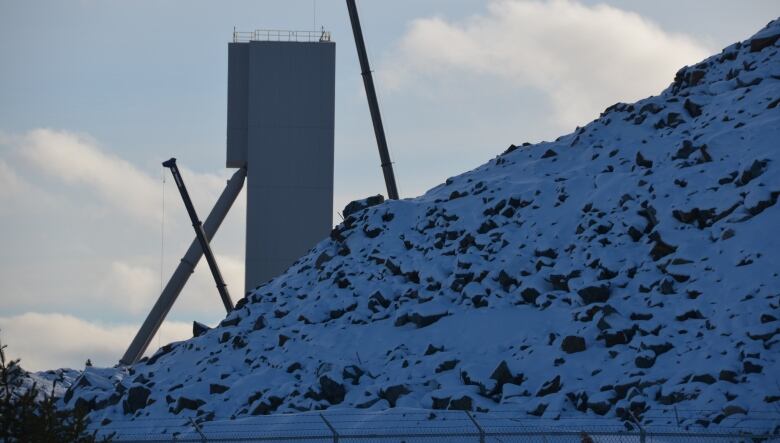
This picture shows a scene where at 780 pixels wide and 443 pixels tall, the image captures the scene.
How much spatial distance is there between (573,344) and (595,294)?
2815mm

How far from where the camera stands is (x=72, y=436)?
14445 millimetres

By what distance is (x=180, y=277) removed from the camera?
61.5 m

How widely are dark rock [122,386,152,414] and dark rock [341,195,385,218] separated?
42.9 feet

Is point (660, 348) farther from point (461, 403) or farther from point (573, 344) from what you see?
point (461, 403)

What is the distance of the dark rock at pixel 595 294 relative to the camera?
33.6 m

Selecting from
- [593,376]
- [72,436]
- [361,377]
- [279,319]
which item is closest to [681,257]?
[593,376]

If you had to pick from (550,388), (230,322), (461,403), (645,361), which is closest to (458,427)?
(461,403)

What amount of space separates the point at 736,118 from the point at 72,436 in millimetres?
29947

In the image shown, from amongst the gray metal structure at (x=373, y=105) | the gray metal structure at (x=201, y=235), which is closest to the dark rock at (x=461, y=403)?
the gray metal structure at (x=373, y=105)

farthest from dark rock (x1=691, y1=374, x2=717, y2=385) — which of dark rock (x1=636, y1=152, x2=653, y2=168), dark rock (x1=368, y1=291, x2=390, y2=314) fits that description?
dark rock (x1=368, y1=291, x2=390, y2=314)

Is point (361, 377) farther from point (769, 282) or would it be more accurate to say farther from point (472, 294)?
point (769, 282)

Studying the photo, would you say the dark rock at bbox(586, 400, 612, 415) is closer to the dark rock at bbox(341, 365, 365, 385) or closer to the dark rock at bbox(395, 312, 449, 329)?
the dark rock at bbox(341, 365, 365, 385)

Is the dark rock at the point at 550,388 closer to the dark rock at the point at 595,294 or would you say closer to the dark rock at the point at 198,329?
the dark rock at the point at 595,294

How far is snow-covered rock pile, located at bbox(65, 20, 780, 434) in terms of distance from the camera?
96.3 ft
